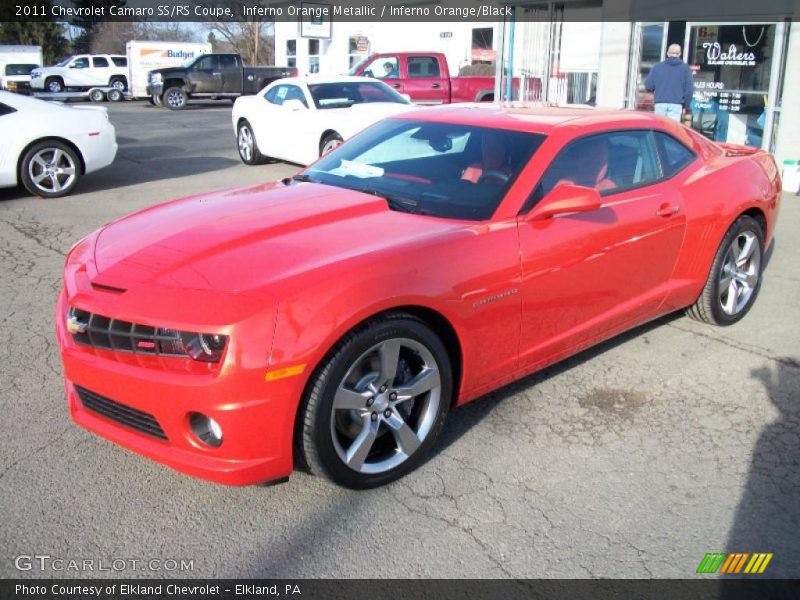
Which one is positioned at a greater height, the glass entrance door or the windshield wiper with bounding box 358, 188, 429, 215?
the glass entrance door

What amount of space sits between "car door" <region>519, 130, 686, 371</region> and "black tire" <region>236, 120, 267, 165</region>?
9.17 meters

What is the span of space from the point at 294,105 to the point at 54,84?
1027 inches

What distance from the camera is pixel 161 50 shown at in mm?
31500

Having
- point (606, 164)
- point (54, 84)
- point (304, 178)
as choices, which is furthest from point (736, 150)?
point (54, 84)

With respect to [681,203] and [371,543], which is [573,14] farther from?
[371,543]

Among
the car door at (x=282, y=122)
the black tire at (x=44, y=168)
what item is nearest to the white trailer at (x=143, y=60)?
the car door at (x=282, y=122)

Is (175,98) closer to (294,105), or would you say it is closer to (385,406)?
(294,105)

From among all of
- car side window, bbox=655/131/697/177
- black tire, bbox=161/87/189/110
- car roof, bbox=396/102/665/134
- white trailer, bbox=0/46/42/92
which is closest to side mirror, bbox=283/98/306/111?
car roof, bbox=396/102/665/134

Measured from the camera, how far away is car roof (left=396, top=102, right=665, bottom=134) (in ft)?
13.9

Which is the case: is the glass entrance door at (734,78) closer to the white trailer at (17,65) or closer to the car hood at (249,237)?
the car hood at (249,237)

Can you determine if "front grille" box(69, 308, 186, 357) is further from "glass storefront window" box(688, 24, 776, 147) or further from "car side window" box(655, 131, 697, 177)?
"glass storefront window" box(688, 24, 776, 147)

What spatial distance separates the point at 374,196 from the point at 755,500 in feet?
7.42

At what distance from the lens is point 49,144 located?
9531mm

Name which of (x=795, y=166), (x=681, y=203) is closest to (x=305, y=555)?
(x=681, y=203)
